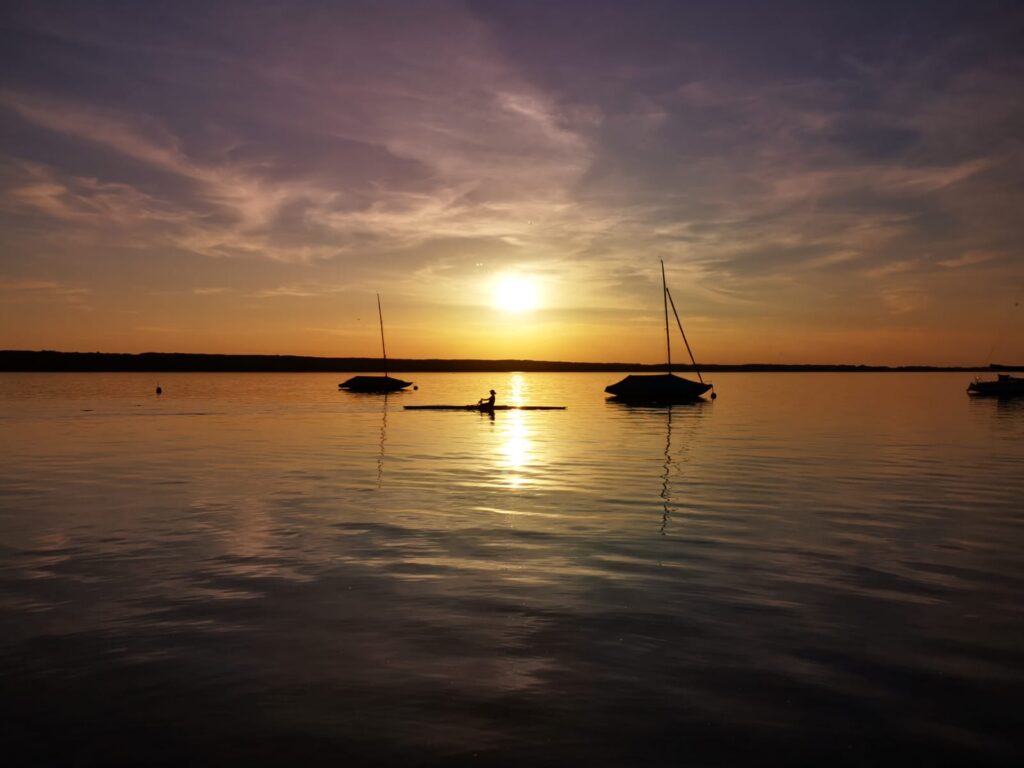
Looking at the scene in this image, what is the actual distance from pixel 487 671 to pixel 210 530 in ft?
37.8

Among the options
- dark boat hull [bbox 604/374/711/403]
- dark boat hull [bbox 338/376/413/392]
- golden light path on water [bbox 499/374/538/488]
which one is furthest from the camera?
dark boat hull [bbox 338/376/413/392]

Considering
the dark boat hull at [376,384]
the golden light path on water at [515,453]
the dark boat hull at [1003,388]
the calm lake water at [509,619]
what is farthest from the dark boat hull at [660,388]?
the calm lake water at [509,619]

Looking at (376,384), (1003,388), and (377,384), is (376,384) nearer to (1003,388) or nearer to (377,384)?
(377,384)

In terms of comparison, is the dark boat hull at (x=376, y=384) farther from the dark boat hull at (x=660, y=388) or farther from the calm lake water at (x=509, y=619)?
the calm lake water at (x=509, y=619)

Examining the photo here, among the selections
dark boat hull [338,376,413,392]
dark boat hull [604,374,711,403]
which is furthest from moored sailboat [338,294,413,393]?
dark boat hull [604,374,711,403]

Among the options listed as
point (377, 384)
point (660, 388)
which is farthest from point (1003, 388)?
point (377, 384)

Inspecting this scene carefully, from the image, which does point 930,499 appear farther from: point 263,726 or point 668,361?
point 668,361

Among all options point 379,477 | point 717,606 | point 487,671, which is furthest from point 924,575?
point 379,477

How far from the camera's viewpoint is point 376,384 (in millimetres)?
124938

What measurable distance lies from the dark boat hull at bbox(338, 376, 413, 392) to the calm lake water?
304 feet

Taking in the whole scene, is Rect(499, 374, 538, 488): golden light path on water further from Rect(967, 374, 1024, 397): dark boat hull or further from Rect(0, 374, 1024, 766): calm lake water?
Rect(967, 374, 1024, 397): dark boat hull

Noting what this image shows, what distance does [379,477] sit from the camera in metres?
29.0

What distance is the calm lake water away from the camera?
7.97 m

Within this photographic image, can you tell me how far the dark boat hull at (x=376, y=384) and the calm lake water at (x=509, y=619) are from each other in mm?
92552
